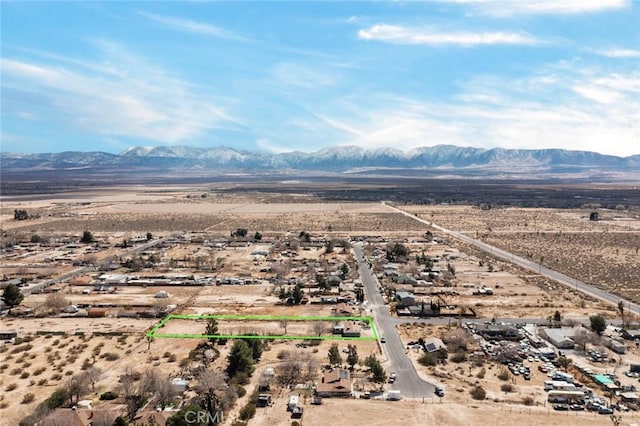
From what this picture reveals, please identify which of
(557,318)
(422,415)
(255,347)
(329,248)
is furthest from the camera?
(329,248)

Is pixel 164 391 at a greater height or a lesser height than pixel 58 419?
lesser

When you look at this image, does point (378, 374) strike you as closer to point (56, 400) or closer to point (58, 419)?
point (58, 419)

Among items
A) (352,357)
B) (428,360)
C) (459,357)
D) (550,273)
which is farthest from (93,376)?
(550,273)

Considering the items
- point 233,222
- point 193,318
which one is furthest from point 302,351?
point 233,222

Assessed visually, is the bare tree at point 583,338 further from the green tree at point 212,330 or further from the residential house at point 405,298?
the green tree at point 212,330

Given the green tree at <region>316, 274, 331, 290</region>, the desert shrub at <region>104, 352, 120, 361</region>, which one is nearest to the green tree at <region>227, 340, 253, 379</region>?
the desert shrub at <region>104, 352, 120, 361</region>

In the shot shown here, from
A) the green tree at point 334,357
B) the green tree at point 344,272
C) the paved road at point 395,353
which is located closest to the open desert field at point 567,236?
the paved road at point 395,353
